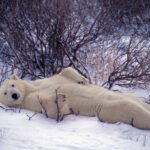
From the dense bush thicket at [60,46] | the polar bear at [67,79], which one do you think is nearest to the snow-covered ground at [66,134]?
the polar bear at [67,79]

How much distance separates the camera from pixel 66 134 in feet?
14.1

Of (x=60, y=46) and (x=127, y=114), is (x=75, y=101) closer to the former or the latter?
(x=127, y=114)

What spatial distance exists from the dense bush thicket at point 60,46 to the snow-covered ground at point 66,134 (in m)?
2.58

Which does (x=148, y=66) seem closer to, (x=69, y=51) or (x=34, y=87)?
(x=69, y=51)

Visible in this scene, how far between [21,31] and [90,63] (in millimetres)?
1359

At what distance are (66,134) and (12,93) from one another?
117 cm

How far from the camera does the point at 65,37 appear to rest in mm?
7715

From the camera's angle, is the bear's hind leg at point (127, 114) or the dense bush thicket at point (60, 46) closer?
the bear's hind leg at point (127, 114)

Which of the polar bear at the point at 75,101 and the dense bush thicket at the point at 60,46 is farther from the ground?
the dense bush thicket at the point at 60,46

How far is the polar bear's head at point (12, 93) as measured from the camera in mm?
5188

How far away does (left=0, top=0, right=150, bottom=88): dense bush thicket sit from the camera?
7500 millimetres

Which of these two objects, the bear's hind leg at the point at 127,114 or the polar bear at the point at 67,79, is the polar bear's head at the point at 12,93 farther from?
the bear's hind leg at the point at 127,114

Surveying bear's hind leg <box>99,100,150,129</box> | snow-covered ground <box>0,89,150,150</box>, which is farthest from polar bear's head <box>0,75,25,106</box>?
bear's hind leg <box>99,100,150,129</box>

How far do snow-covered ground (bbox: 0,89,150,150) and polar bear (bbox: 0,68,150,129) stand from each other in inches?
4.2
